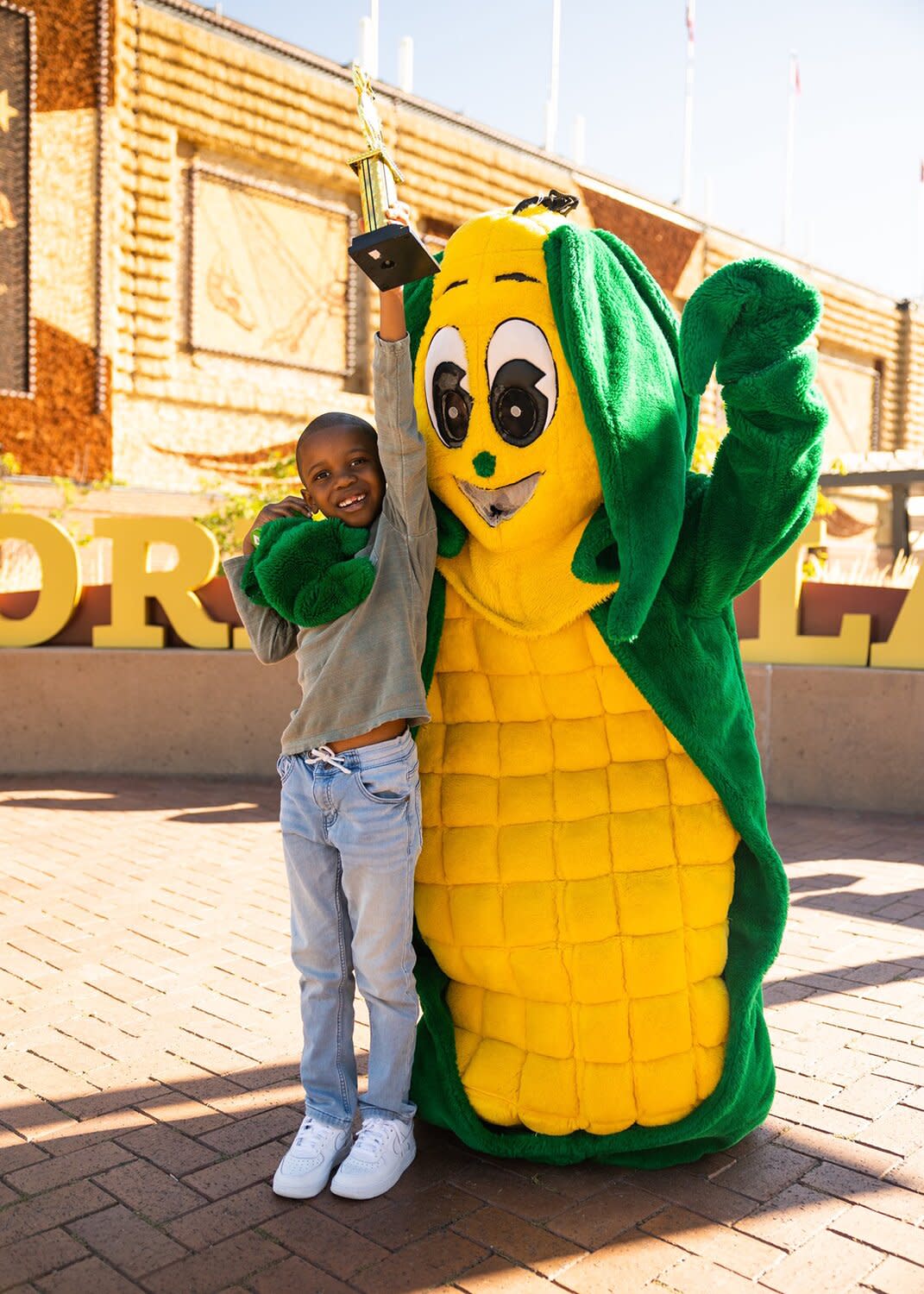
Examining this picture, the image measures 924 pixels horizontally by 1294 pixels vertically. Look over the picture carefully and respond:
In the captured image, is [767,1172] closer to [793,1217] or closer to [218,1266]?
[793,1217]

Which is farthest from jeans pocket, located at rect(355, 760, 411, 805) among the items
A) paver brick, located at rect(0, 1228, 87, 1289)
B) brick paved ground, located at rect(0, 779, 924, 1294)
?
paver brick, located at rect(0, 1228, 87, 1289)

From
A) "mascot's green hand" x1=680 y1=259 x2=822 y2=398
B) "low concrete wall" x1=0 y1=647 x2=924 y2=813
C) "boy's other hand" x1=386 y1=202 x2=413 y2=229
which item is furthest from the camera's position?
"low concrete wall" x1=0 y1=647 x2=924 y2=813

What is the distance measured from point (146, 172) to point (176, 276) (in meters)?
1.39

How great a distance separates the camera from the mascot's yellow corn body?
2.53 metres

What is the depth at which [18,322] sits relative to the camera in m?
14.9

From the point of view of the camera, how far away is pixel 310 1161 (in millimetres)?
2615

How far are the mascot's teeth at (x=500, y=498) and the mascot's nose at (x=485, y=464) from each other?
0.12 ft

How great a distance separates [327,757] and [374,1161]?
93cm

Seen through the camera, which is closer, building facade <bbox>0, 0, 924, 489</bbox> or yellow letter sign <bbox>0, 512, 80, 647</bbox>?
yellow letter sign <bbox>0, 512, 80, 647</bbox>

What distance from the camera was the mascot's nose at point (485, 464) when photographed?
8.27ft

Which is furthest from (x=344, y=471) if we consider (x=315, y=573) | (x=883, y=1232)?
(x=883, y=1232)

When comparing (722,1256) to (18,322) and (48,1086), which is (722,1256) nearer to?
(48,1086)

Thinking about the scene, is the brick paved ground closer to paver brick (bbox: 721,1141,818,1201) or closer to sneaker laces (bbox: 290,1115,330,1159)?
paver brick (bbox: 721,1141,818,1201)

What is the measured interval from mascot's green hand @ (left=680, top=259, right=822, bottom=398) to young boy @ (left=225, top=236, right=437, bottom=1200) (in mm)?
652
